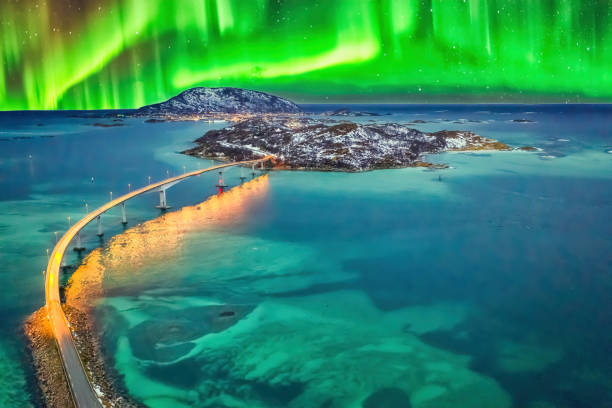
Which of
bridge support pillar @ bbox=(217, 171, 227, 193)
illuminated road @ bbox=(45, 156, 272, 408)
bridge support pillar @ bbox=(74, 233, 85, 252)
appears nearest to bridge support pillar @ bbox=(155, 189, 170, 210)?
bridge support pillar @ bbox=(217, 171, 227, 193)

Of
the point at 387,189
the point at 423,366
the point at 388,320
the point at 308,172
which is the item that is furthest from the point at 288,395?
the point at 308,172

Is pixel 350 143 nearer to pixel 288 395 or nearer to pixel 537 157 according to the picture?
pixel 537 157

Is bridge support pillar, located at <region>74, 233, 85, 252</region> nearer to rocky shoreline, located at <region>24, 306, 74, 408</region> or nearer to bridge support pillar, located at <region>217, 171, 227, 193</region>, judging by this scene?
rocky shoreline, located at <region>24, 306, 74, 408</region>

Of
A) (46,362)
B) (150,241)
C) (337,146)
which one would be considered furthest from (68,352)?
(337,146)

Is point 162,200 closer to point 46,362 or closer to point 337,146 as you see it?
point 46,362

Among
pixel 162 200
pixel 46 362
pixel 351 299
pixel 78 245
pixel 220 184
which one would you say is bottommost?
pixel 351 299

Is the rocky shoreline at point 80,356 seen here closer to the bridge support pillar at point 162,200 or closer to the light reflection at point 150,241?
the light reflection at point 150,241

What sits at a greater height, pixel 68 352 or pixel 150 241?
pixel 150 241

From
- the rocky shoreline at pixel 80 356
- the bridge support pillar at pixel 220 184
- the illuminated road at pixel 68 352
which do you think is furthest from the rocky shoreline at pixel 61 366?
the bridge support pillar at pixel 220 184
